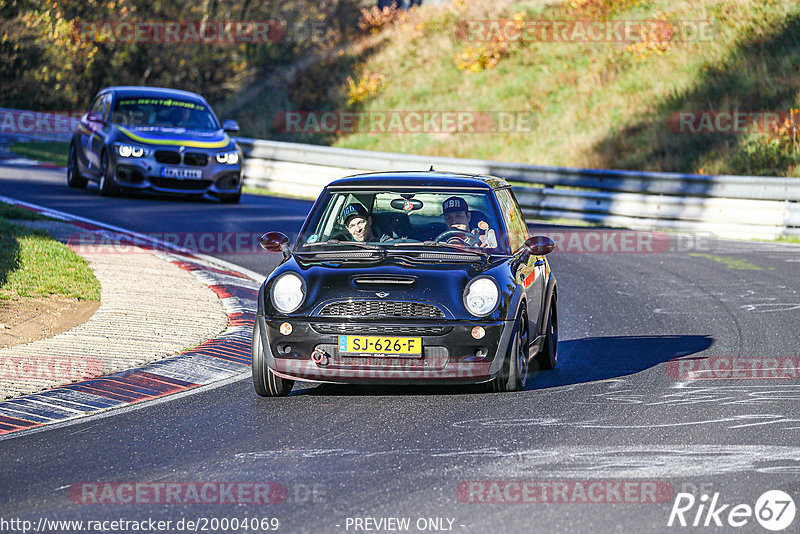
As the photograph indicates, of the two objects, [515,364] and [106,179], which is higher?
[106,179]

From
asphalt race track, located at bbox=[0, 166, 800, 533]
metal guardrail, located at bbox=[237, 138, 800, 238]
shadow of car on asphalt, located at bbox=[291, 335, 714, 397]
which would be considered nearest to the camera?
asphalt race track, located at bbox=[0, 166, 800, 533]

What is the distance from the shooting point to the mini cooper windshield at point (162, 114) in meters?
20.5

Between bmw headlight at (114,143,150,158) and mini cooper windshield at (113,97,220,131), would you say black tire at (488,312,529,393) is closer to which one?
bmw headlight at (114,143,150,158)

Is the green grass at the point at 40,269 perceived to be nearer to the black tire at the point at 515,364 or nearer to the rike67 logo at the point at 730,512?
the black tire at the point at 515,364

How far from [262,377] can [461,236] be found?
173 cm

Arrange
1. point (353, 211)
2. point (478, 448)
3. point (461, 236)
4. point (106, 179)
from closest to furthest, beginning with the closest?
point (478, 448), point (461, 236), point (353, 211), point (106, 179)

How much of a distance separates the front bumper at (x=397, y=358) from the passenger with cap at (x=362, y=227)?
3.77ft

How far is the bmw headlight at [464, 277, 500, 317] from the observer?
764 centimetres

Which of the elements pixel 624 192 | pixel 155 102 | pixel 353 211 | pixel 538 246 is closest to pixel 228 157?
pixel 155 102

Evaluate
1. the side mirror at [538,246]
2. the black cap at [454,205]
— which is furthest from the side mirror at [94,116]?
the side mirror at [538,246]

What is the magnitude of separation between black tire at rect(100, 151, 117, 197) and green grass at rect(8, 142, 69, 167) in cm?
721

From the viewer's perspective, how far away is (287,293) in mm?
7773

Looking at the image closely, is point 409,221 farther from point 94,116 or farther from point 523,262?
point 94,116

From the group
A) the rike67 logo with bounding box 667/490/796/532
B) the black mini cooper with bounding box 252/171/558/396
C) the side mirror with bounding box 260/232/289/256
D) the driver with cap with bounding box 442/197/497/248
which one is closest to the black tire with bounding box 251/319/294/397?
the black mini cooper with bounding box 252/171/558/396
